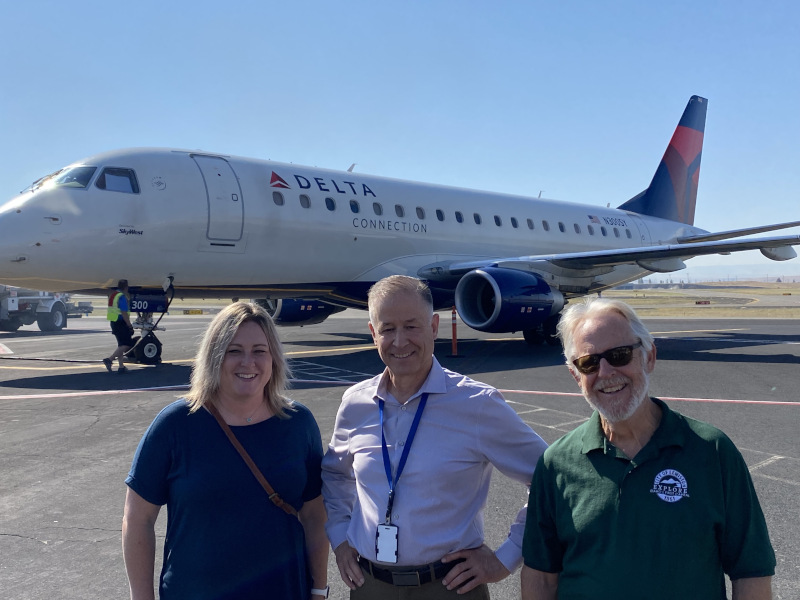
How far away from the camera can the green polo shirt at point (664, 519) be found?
1.69 metres

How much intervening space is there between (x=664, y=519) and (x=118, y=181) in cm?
1047

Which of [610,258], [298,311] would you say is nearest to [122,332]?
[298,311]

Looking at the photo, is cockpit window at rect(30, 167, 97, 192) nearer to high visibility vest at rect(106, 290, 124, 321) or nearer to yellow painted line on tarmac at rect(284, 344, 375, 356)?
high visibility vest at rect(106, 290, 124, 321)

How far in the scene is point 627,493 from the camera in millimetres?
1749

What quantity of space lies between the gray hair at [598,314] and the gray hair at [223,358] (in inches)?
38.5

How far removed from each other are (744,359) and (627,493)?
1135cm

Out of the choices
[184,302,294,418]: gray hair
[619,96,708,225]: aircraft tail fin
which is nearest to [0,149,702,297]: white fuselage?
[619,96,708,225]: aircraft tail fin

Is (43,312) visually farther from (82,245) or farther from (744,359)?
(744,359)

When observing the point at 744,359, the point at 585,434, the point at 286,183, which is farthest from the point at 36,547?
the point at 744,359

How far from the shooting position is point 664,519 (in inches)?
67.3

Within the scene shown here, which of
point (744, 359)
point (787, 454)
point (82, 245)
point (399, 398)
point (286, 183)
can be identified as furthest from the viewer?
point (286, 183)

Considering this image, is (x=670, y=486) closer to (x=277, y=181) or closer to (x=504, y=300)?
(x=504, y=300)

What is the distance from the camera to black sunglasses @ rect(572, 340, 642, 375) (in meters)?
1.92

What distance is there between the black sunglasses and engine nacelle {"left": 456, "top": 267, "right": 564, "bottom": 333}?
10.2 metres
